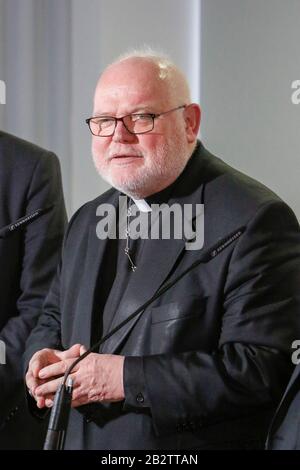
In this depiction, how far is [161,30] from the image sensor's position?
2.62 m

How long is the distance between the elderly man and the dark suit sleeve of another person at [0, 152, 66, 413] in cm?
13

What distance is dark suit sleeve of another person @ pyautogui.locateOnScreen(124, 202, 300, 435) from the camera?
5.44ft

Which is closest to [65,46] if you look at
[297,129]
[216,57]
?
[216,57]

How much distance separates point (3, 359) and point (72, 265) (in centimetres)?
33

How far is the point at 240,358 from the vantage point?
5.44 ft

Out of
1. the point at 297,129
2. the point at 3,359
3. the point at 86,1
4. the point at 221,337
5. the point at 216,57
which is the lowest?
the point at 3,359

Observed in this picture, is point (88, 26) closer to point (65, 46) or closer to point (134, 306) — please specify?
point (65, 46)

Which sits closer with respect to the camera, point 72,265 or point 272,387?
point 272,387

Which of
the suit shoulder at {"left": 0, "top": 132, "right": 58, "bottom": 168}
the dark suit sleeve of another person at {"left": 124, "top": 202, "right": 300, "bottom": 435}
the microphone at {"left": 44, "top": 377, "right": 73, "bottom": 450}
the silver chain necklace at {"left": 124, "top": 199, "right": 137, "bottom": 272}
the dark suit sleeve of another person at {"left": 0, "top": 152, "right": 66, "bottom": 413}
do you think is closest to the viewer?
the microphone at {"left": 44, "top": 377, "right": 73, "bottom": 450}

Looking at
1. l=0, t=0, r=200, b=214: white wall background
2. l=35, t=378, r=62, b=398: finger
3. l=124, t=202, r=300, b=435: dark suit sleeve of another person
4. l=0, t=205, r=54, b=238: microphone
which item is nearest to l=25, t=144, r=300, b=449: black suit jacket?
l=124, t=202, r=300, b=435: dark suit sleeve of another person

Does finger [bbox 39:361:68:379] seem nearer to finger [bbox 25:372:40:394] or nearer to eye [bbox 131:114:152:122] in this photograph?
finger [bbox 25:372:40:394]

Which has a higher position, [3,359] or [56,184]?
[56,184]

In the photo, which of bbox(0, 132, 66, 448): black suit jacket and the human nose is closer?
the human nose

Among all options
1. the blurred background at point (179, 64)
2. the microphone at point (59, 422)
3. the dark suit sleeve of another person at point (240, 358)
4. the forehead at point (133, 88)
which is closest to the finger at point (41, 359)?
the dark suit sleeve of another person at point (240, 358)
